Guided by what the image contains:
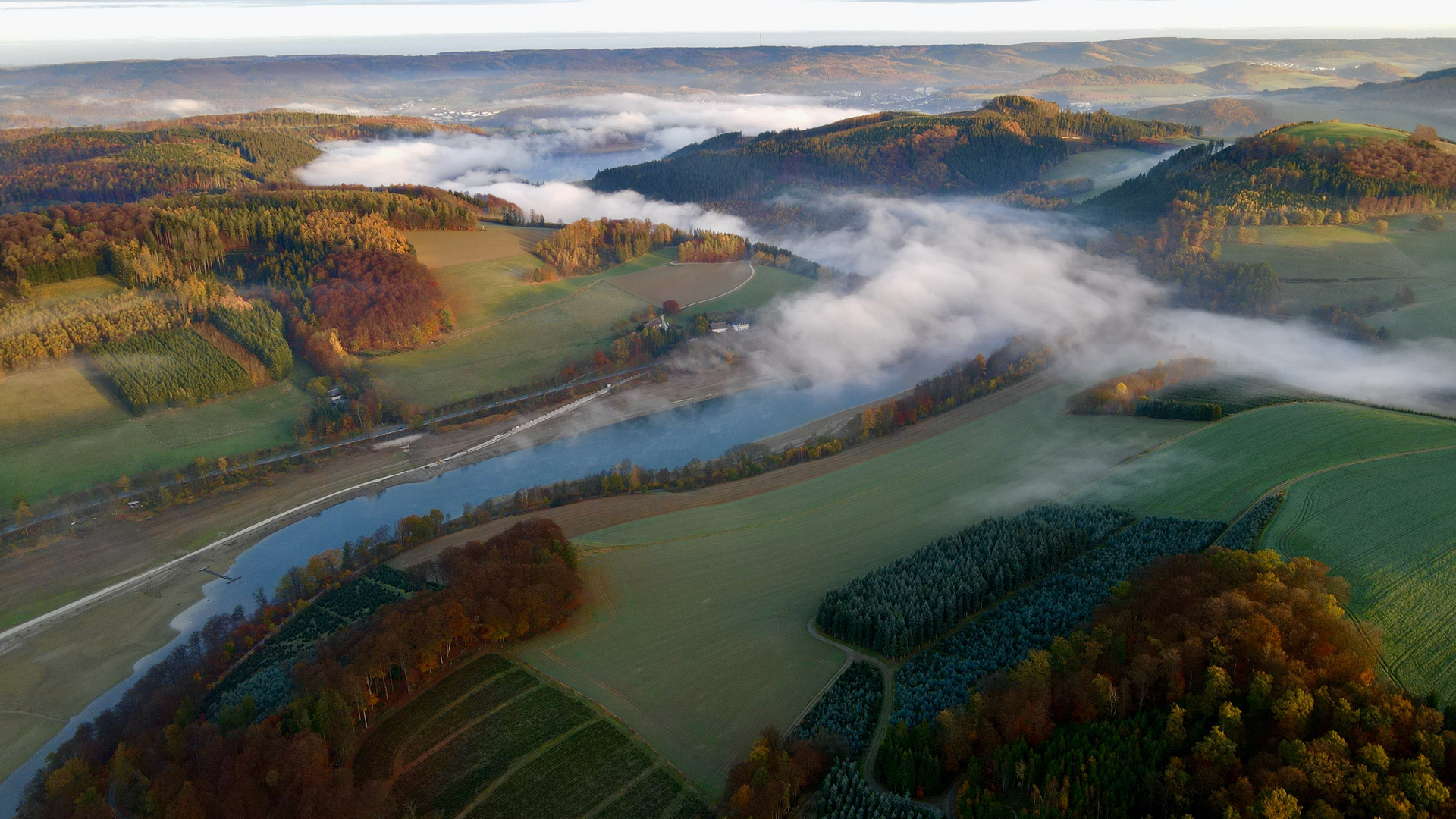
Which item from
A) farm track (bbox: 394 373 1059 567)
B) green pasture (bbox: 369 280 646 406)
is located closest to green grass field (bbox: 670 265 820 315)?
green pasture (bbox: 369 280 646 406)

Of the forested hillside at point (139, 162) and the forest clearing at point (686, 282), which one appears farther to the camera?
the forested hillside at point (139, 162)

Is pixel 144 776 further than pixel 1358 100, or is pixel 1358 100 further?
pixel 1358 100

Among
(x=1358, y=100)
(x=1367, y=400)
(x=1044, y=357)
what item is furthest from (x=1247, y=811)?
(x=1358, y=100)

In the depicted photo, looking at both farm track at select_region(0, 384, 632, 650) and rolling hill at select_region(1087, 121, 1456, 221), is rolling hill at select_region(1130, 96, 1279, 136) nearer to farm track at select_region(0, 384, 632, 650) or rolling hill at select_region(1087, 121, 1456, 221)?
rolling hill at select_region(1087, 121, 1456, 221)

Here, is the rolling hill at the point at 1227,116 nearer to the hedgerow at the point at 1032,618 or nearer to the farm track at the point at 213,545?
the hedgerow at the point at 1032,618

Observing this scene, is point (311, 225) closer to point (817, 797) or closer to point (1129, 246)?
point (817, 797)

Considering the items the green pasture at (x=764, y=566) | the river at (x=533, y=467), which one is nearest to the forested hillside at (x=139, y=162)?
the river at (x=533, y=467)

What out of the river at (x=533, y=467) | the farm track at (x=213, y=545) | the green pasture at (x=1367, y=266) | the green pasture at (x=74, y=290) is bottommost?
the river at (x=533, y=467)
